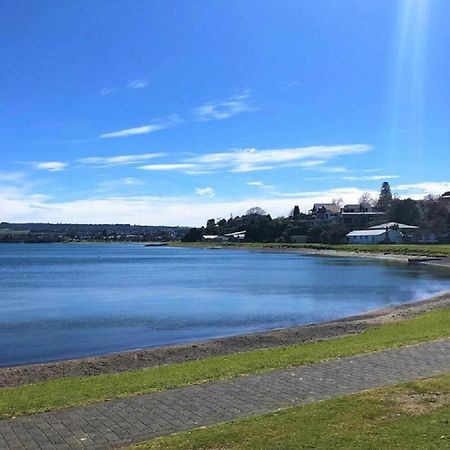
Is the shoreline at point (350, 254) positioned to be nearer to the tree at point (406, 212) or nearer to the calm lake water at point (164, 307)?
the calm lake water at point (164, 307)

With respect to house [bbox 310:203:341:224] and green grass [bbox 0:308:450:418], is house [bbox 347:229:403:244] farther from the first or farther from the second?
green grass [bbox 0:308:450:418]

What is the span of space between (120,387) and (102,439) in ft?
10.5

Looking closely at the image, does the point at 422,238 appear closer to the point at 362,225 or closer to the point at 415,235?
the point at 415,235

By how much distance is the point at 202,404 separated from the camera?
8.42 metres

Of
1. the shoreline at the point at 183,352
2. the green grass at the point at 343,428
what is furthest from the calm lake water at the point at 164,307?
the green grass at the point at 343,428

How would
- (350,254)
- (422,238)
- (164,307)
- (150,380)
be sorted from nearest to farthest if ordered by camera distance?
(150,380) → (164,307) → (350,254) → (422,238)

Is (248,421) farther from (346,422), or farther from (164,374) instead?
(164,374)

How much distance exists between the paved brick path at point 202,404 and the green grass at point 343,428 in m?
0.55

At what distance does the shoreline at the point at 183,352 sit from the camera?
1587 centimetres

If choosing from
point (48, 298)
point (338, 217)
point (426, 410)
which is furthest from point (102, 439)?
point (338, 217)

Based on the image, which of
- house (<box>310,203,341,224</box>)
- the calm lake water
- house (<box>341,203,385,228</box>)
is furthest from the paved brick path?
house (<box>310,203,341,224</box>)

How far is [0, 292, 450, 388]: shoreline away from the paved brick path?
6.99m

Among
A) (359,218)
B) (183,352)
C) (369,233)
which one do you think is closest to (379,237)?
(369,233)

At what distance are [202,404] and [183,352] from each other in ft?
34.6
